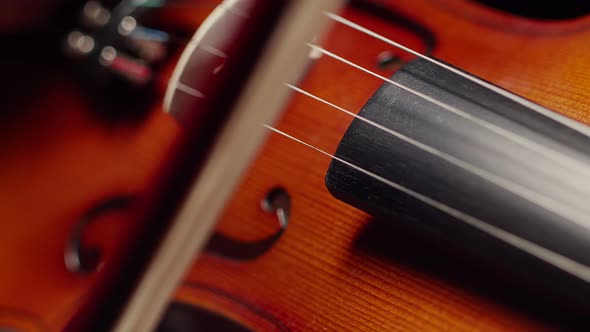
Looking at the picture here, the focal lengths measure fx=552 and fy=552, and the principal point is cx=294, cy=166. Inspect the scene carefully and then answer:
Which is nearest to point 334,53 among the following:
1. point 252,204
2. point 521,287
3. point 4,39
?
point 252,204

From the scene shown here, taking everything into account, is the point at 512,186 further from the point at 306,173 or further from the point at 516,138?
the point at 306,173

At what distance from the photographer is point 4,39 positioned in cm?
75

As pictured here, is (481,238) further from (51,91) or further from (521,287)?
(51,91)

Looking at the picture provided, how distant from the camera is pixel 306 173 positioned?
488mm

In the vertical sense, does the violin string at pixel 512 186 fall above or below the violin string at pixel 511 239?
above

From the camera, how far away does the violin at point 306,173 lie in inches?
9.9

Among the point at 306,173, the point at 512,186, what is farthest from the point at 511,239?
the point at 306,173

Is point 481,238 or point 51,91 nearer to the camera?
point 481,238

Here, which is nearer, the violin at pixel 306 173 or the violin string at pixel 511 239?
the violin at pixel 306 173

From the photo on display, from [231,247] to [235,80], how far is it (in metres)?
0.29

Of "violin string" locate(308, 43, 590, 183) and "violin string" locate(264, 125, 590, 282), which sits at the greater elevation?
"violin string" locate(308, 43, 590, 183)

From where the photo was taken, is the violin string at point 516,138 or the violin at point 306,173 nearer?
the violin at point 306,173

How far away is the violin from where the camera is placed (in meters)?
0.25

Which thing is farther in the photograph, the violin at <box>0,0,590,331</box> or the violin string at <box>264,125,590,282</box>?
the violin string at <box>264,125,590,282</box>
